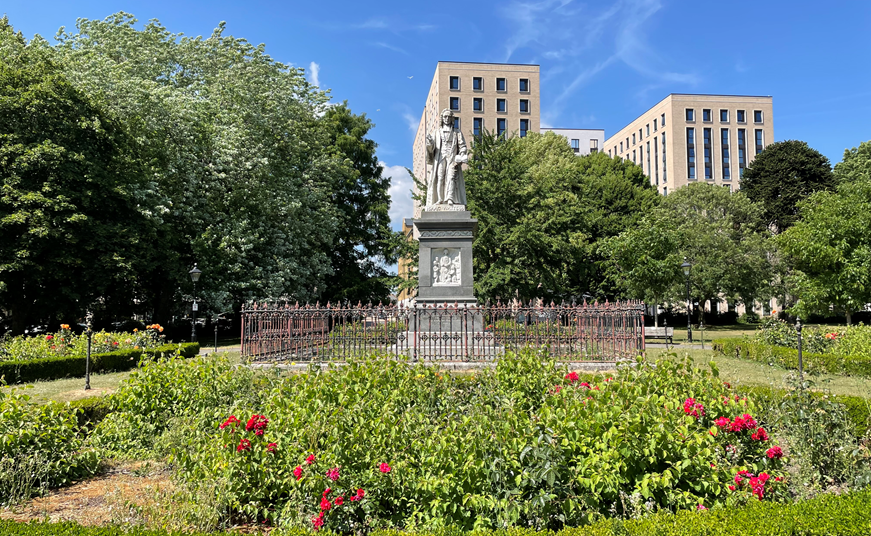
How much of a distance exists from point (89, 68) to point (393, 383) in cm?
2520

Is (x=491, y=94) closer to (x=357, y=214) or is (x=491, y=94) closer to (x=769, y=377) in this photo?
(x=357, y=214)

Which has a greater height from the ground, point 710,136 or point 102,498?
point 710,136

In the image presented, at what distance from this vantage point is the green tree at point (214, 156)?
77.3 feet

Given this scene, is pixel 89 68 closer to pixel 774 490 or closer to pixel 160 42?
pixel 160 42

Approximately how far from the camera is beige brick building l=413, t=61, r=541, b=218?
208 ft

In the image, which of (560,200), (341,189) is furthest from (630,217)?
(341,189)

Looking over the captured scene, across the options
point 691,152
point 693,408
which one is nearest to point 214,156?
point 693,408

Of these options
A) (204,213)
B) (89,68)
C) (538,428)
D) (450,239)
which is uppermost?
(89,68)

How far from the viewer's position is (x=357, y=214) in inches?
1384

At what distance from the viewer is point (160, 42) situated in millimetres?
26578

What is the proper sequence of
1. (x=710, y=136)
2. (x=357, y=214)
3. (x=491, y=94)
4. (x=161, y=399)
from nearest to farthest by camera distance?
(x=161, y=399)
(x=357, y=214)
(x=491, y=94)
(x=710, y=136)

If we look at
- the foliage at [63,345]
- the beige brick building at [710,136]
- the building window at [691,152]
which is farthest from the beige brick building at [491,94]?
the foliage at [63,345]

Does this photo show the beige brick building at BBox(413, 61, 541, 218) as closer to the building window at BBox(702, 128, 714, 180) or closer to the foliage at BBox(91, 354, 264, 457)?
the building window at BBox(702, 128, 714, 180)

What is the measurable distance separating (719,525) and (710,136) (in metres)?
76.1
